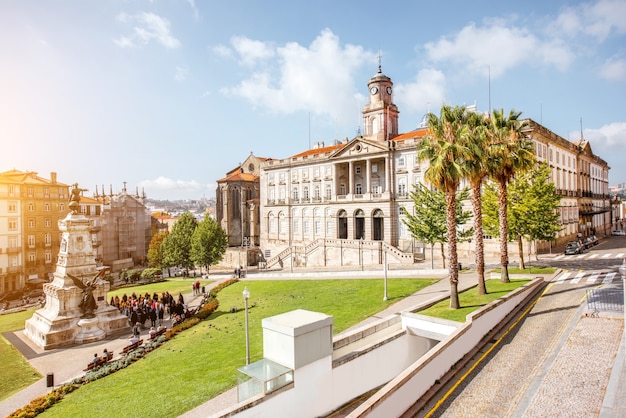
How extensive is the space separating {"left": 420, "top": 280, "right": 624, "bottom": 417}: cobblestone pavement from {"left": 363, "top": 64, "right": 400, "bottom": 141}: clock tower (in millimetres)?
42085

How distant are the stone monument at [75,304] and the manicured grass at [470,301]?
66.8 feet

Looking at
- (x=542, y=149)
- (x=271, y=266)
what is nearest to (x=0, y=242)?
(x=271, y=266)

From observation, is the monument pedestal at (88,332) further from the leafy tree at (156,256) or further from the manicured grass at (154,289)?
the leafy tree at (156,256)

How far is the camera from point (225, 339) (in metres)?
20.4

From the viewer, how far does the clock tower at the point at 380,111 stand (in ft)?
185

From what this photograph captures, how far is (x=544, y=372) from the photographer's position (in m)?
13.0

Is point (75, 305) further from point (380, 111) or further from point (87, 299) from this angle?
point (380, 111)

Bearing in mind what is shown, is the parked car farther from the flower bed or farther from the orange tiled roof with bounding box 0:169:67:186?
the orange tiled roof with bounding box 0:169:67:186

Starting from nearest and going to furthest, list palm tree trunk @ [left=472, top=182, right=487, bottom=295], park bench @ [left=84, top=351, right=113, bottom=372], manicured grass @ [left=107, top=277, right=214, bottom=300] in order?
1. park bench @ [left=84, top=351, right=113, bottom=372]
2. palm tree trunk @ [left=472, top=182, right=487, bottom=295]
3. manicured grass @ [left=107, top=277, right=214, bottom=300]

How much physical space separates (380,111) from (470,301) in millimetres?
41129

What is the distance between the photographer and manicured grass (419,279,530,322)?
1776 cm

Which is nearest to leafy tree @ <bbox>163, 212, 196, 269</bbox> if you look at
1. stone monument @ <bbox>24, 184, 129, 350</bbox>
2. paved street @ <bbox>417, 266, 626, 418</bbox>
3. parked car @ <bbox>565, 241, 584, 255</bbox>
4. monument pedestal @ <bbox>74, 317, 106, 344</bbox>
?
stone monument @ <bbox>24, 184, 129, 350</bbox>

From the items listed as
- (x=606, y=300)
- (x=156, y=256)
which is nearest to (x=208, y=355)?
(x=606, y=300)

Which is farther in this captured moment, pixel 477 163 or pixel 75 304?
pixel 75 304
